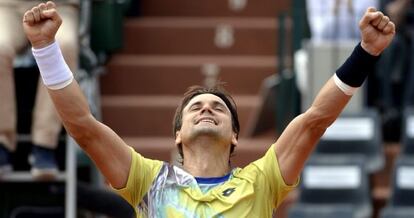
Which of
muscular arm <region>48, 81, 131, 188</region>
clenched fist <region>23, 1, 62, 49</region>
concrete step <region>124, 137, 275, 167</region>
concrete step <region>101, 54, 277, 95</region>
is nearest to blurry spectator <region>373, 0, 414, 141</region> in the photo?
concrete step <region>124, 137, 275, 167</region>

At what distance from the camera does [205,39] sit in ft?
42.0

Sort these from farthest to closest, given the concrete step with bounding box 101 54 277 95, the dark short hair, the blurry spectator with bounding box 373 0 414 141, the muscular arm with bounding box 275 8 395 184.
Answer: the concrete step with bounding box 101 54 277 95 → the blurry spectator with bounding box 373 0 414 141 → the dark short hair → the muscular arm with bounding box 275 8 395 184

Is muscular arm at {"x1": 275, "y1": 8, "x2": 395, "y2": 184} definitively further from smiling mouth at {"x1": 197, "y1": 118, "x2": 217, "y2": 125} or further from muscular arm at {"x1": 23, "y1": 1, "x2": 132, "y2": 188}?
muscular arm at {"x1": 23, "y1": 1, "x2": 132, "y2": 188}

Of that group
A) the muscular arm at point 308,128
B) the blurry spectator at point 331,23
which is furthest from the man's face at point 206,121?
the blurry spectator at point 331,23

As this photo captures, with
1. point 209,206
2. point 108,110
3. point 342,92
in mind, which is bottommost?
point 108,110

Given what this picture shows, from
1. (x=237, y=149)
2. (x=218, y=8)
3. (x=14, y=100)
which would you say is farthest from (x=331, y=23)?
(x=14, y=100)

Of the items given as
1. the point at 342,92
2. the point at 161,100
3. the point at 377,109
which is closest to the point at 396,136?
the point at 377,109

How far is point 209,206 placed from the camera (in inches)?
245

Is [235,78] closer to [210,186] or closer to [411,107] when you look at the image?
[411,107]

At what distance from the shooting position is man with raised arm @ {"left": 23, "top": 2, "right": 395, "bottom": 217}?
6.21 m

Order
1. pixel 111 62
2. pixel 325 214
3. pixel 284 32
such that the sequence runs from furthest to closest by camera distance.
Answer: pixel 111 62
pixel 284 32
pixel 325 214

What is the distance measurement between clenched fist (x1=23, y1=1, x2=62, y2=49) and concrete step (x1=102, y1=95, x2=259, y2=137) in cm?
574

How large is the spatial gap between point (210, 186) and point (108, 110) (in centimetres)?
564

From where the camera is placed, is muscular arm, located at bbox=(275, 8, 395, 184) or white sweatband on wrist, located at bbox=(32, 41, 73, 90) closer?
white sweatband on wrist, located at bbox=(32, 41, 73, 90)
